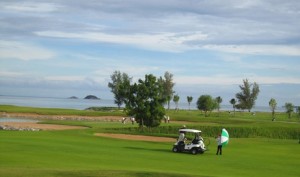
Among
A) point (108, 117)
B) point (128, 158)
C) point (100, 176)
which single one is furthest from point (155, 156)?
point (108, 117)

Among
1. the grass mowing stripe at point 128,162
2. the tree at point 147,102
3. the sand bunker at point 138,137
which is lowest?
the grass mowing stripe at point 128,162

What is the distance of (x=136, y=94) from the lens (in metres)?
61.0

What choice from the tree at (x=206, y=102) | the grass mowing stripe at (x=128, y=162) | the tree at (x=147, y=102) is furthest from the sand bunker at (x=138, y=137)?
the tree at (x=206, y=102)

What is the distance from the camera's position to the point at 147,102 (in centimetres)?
6053

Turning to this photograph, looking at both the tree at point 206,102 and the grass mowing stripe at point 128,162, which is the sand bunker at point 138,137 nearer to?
the grass mowing stripe at point 128,162

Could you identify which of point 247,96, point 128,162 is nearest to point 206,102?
point 247,96

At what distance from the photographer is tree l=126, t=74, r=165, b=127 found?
59.6 m

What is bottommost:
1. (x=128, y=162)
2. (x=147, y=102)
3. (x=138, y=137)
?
(x=128, y=162)

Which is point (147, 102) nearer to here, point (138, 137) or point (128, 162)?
point (138, 137)

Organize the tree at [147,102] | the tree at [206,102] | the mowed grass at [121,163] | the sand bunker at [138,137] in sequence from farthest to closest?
the tree at [206,102], the tree at [147,102], the sand bunker at [138,137], the mowed grass at [121,163]

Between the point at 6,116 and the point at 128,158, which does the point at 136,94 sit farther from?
the point at 6,116

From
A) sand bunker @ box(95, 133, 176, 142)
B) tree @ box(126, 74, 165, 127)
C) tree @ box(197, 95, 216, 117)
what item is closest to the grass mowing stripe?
sand bunker @ box(95, 133, 176, 142)

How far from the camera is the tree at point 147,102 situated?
5959 cm

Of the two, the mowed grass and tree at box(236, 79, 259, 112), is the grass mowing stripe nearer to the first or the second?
the mowed grass
